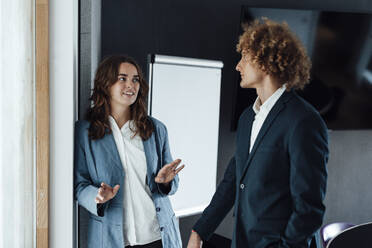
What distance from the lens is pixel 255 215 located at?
139cm

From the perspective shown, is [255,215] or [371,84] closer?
[255,215]

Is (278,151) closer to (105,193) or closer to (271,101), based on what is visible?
(271,101)

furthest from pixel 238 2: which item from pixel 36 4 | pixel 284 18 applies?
pixel 36 4

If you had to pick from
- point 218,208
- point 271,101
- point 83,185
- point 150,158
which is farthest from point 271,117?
point 83,185

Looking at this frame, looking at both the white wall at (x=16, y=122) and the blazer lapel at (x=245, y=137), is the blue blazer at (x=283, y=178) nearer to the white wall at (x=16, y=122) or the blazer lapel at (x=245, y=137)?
the blazer lapel at (x=245, y=137)

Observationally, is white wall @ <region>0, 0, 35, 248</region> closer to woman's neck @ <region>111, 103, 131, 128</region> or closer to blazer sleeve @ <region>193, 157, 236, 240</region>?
woman's neck @ <region>111, 103, 131, 128</region>

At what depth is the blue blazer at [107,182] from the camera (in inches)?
64.1

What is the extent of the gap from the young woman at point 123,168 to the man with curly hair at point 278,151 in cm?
43

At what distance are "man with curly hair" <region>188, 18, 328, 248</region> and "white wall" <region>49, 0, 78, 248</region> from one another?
31.1 inches

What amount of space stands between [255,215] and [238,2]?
2.16 metres

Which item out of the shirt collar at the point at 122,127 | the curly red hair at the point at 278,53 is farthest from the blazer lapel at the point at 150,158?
the curly red hair at the point at 278,53

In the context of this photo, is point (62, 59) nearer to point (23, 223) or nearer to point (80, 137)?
point (80, 137)

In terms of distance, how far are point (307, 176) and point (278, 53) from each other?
50cm

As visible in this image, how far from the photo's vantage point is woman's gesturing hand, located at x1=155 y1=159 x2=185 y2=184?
1.71 m
